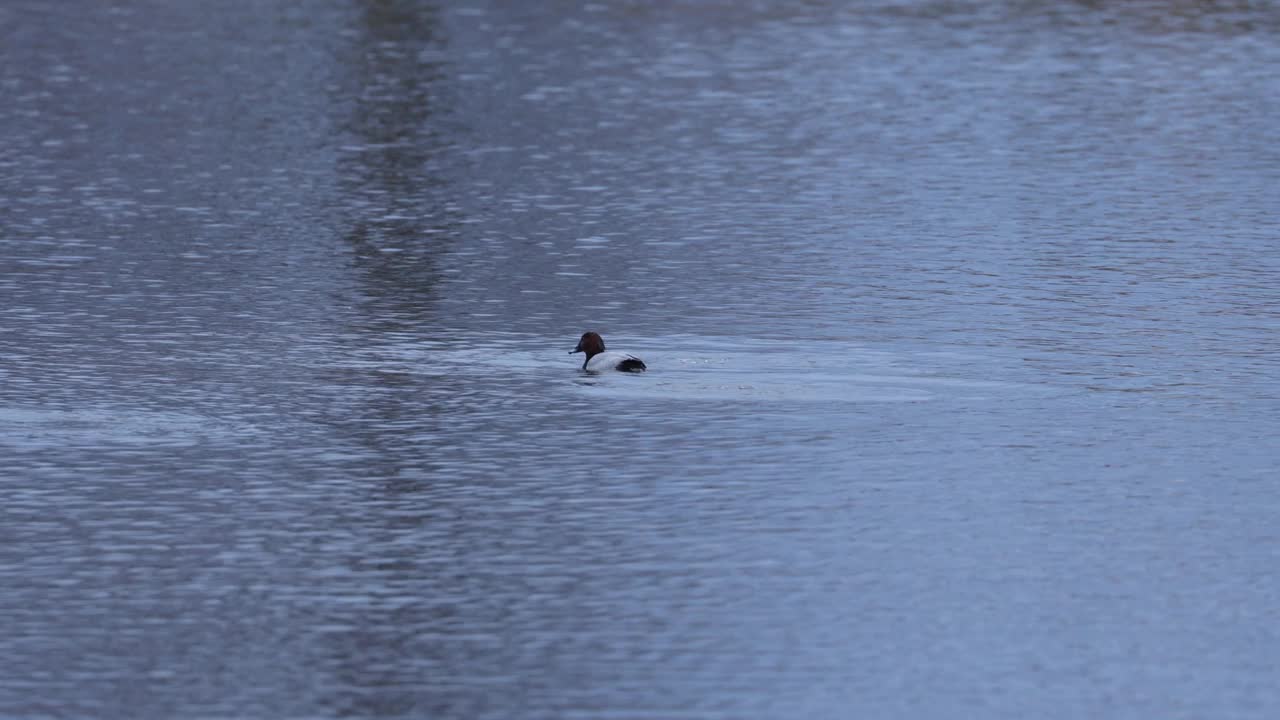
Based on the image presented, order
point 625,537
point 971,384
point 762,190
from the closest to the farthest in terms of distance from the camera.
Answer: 1. point 625,537
2. point 971,384
3. point 762,190

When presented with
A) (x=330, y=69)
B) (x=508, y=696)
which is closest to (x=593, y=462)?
(x=508, y=696)

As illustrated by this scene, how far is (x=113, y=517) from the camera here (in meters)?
15.2

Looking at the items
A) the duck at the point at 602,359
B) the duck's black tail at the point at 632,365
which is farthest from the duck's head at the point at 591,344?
the duck's black tail at the point at 632,365

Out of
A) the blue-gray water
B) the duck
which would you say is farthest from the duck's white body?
the blue-gray water

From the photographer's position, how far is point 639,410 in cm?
1833

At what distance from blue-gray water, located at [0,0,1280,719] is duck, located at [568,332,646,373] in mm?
191

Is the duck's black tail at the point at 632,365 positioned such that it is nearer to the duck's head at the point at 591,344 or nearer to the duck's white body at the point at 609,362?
the duck's white body at the point at 609,362

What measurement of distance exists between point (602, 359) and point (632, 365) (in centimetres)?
26

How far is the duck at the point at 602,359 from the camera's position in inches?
Answer: 761

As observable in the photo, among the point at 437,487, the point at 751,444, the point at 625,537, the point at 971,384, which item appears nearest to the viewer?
the point at 625,537

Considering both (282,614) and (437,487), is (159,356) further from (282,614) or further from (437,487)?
(282,614)

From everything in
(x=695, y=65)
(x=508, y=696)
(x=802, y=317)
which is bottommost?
(x=695, y=65)

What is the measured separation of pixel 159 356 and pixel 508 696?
894 cm

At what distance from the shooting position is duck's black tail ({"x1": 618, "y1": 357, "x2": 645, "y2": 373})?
63.5 ft
